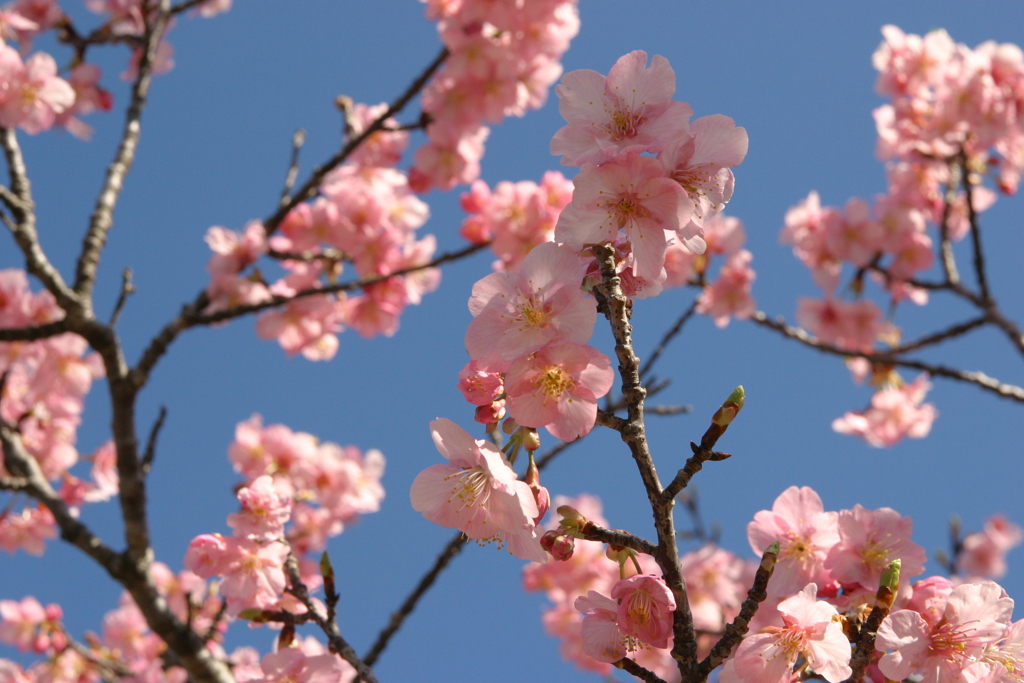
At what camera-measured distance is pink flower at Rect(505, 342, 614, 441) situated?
1.23 metres

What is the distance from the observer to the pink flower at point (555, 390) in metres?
1.23

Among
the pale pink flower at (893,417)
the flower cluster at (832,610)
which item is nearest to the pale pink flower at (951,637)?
the flower cluster at (832,610)

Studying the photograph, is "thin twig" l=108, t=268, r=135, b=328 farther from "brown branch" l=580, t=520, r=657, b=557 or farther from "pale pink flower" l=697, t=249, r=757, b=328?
"pale pink flower" l=697, t=249, r=757, b=328

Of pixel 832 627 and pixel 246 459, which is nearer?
pixel 832 627

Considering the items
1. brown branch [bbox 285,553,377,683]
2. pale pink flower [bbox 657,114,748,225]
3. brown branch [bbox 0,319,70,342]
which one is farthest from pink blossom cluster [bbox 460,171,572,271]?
pale pink flower [bbox 657,114,748,225]

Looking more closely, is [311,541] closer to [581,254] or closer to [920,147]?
[581,254]

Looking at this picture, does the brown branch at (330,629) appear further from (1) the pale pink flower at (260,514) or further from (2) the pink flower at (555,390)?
(2) the pink flower at (555,390)

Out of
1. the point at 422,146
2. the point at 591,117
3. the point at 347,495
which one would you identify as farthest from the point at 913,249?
the point at 591,117

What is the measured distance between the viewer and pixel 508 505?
1287mm

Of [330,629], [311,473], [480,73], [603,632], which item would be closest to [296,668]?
[330,629]

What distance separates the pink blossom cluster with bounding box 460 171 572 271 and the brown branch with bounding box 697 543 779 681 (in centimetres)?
305

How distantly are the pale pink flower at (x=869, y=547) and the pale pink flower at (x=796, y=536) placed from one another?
0.09 feet

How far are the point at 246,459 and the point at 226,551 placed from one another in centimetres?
226

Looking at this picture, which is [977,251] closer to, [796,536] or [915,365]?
[915,365]
